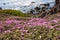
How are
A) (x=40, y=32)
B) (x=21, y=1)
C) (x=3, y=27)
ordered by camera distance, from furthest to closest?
(x=21, y=1), (x=3, y=27), (x=40, y=32)

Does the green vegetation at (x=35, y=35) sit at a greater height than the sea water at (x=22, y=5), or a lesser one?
greater

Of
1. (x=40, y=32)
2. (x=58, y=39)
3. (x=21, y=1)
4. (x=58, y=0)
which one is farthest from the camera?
(x=21, y=1)

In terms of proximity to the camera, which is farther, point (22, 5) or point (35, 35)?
point (22, 5)

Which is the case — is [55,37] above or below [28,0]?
above

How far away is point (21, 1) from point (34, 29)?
50.6 m

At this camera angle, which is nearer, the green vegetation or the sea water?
the green vegetation

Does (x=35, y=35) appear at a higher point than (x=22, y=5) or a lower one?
higher

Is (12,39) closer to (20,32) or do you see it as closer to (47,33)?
(20,32)

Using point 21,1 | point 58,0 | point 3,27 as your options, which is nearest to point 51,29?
point 3,27

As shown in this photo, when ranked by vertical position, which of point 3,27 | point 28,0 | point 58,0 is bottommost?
point 28,0

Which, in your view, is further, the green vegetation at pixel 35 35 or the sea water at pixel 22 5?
the sea water at pixel 22 5

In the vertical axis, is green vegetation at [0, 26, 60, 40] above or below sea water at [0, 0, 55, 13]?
above

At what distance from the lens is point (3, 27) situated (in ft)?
49.8

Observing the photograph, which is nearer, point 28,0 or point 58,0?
point 58,0
